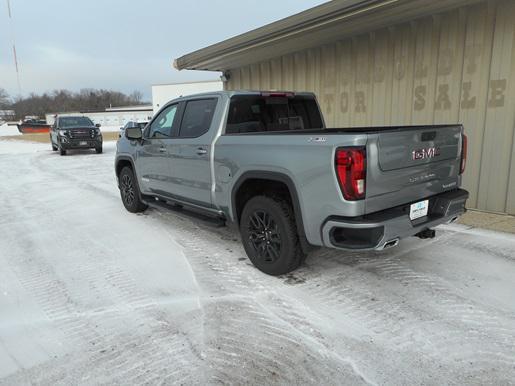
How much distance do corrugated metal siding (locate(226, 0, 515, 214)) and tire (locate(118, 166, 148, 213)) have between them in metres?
4.38

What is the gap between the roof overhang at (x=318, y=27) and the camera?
556 cm

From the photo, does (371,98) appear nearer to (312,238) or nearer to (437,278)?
(437,278)

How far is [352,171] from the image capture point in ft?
9.62

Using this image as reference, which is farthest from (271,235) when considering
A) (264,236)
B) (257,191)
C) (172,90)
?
(172,90)

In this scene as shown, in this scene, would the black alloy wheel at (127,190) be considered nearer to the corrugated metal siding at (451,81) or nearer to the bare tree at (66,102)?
the corrugated metal siding at (451,81)

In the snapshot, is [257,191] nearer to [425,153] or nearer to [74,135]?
[425,153]

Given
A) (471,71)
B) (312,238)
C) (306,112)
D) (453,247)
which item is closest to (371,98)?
(471,71)

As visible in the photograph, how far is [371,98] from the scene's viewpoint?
740 centimetres

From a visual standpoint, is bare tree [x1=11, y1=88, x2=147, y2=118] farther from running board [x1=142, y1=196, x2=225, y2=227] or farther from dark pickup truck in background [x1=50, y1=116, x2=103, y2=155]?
running board [x1=142, y1=196, x2=225, y2=227]

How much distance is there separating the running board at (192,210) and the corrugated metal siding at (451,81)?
414 centimetres

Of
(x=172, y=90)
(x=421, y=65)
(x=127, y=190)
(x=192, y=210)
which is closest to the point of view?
(x=192, y=210)

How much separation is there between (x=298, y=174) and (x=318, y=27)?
13.7ft

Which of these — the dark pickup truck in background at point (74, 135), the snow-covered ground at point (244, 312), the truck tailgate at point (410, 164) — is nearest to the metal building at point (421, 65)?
the snow-covered ground at point (244, 312)

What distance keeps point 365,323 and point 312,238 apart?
782 mm
